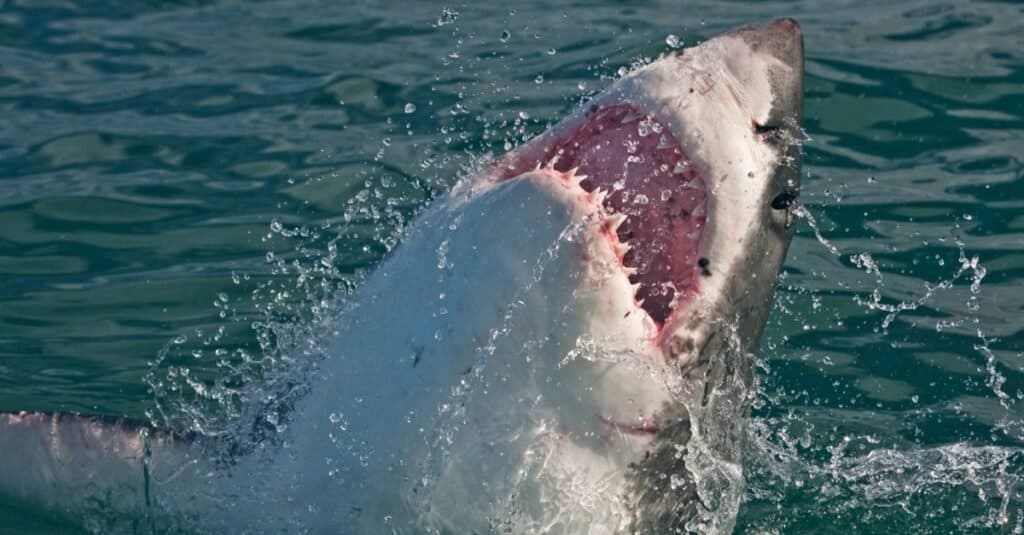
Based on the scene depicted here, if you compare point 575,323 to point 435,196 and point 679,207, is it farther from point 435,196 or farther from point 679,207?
point 435,196

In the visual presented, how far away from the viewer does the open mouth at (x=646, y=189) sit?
9.04 ft

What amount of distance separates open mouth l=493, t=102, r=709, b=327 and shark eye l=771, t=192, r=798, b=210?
0.22 meters

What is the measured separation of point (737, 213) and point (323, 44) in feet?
20.8

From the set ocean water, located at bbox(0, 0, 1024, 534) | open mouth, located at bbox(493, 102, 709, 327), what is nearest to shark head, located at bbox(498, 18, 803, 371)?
open mouth, located at bbox(493, 102, 709, 327)

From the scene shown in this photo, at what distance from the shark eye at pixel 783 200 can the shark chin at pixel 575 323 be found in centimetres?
1

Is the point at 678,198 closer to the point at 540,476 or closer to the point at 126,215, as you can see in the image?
the point at 540,476

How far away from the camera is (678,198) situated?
2.80 metres

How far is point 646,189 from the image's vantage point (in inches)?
108

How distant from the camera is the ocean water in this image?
4516 mm

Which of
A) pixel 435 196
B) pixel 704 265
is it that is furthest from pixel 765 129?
pixel 435 196

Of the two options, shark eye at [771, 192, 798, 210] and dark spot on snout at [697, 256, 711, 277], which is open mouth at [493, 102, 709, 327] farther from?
shark eye at [771, 192, 798, 210]

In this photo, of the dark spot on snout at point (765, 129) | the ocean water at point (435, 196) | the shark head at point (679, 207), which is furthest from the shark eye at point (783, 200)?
the ocean water at point (435, 196)

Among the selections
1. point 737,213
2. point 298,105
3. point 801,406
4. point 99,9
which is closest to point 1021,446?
point 801,406

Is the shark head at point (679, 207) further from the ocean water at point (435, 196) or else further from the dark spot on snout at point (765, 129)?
the ocean water at point (435, 196)
